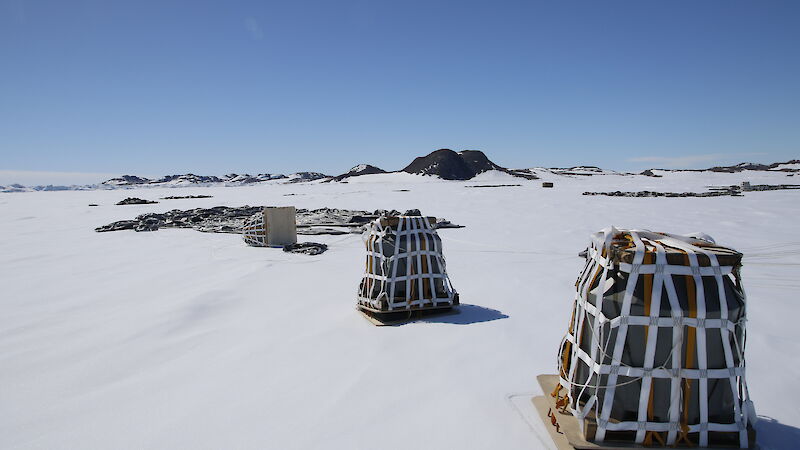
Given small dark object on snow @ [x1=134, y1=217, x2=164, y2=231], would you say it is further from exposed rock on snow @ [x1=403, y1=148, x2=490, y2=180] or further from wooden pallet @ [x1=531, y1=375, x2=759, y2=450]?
exposed rock on snow @ [x1=403, y1=148, x2=490, y2=180]

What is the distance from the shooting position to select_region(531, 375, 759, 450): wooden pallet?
253 centimetres

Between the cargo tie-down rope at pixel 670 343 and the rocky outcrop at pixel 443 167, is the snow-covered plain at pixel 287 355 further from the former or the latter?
the rocky outcrop at pixel 443 167

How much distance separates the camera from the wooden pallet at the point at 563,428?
2.53 metres

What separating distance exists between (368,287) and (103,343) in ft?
9.06

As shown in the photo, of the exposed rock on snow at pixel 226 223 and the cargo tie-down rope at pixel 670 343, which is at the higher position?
the cargo tie-down rope at pixel 670 343

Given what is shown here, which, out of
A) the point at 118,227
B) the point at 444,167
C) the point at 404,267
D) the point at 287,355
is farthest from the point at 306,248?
the point at 444,167

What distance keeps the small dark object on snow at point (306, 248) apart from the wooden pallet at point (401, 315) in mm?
4776

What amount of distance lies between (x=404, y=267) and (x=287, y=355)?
63.0 inches

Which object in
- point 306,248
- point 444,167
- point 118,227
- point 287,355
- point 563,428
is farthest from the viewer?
point 444,167

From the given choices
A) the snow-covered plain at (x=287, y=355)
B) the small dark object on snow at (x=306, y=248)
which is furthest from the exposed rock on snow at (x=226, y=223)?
the snow-covered plain at (x=287, y=355)

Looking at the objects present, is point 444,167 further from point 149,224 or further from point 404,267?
point 404,267

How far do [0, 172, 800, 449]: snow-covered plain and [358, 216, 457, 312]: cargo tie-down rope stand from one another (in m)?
0.29

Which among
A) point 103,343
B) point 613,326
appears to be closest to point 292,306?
point 103,343

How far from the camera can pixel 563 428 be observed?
2701mm
